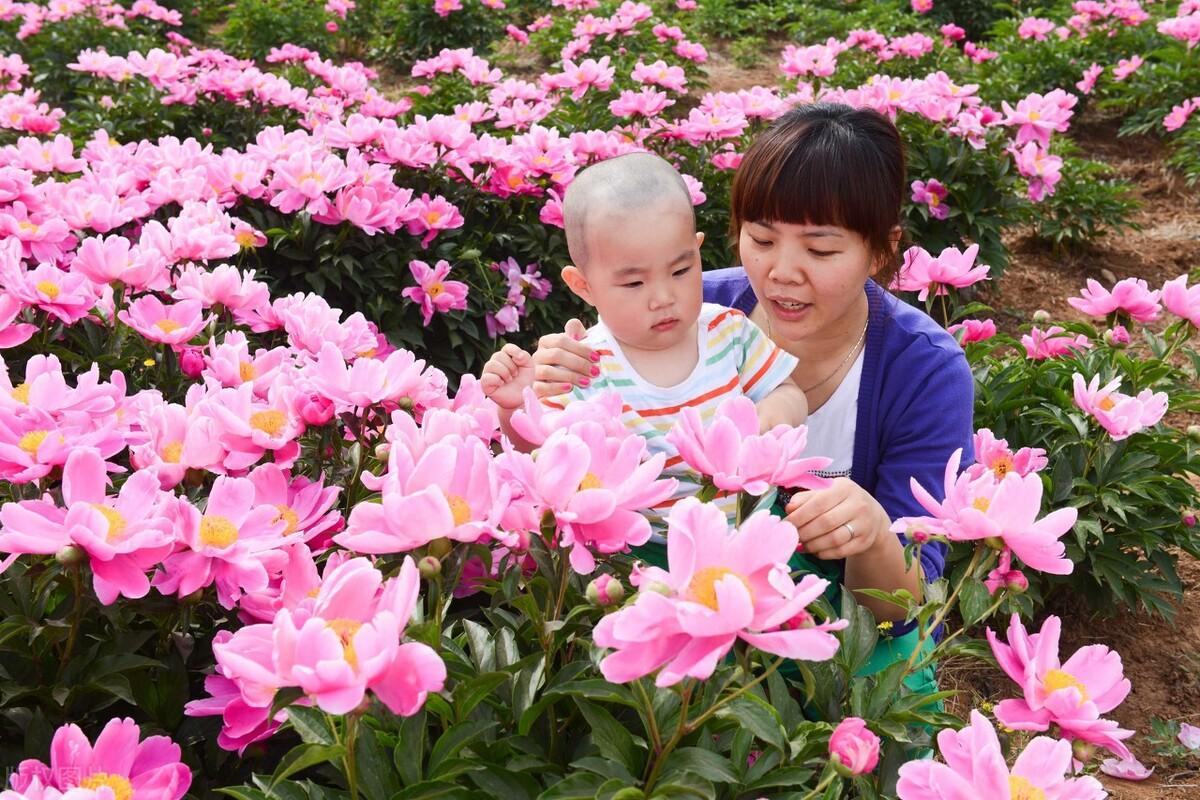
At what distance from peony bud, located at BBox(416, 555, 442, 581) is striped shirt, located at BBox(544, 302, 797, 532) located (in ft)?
2.33

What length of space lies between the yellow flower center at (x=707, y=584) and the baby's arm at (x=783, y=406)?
0.80m

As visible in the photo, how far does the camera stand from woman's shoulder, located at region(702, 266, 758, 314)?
2.15 m

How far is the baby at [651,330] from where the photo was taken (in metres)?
1.60

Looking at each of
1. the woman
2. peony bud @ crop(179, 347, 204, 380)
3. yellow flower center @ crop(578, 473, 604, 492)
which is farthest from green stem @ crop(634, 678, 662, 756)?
peony bud @ crop(179, 347, 204, 380)

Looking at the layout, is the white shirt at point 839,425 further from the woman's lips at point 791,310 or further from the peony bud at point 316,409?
the peony bud at point 316,409

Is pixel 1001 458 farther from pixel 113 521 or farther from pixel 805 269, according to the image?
pixel 113 521

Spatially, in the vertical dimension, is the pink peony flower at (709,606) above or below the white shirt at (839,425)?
above

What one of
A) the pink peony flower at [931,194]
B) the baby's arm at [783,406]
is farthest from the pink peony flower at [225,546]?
the pink peony flower at [931,194]

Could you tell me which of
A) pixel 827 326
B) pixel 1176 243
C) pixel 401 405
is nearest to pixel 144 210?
pixel 401 405

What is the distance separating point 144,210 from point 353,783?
1937 millimetres

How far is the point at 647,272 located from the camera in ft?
5.32

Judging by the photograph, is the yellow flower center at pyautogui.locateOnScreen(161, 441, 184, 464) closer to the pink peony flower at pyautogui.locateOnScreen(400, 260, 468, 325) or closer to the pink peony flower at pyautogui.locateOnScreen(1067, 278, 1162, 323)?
the pink peony flower at pyautogui.locateOnScreen(400, 260, 468, 325)

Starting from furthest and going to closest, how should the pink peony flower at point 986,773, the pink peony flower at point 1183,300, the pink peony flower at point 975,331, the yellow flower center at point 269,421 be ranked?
the pink peony flower at point 975,331 → the pink peony flower at point 1183,300 → the yellow flower center at point 269,421 → the pink peony flower at point 986,773

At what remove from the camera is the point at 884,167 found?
180 centimetres
